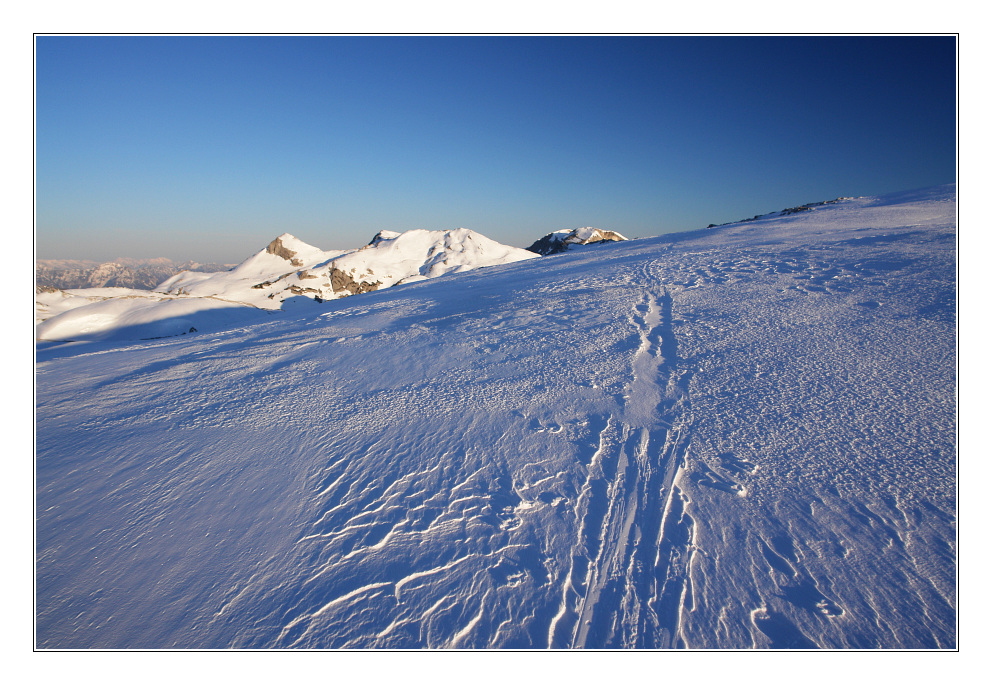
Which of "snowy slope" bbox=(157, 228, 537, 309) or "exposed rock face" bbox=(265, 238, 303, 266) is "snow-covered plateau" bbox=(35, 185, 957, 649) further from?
"exposed rock face" bbox=(265, 238, 303, 266)

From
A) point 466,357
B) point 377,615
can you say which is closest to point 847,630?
point 377,615

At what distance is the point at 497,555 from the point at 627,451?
118 centimetres

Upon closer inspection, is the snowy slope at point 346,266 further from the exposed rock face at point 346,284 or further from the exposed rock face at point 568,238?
the exposed rock face at point 568,238

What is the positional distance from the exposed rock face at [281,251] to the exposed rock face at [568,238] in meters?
36.2

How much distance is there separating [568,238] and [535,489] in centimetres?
5116

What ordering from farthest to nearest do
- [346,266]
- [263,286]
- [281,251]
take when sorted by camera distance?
[281,251]
[346,266]
[263,286]

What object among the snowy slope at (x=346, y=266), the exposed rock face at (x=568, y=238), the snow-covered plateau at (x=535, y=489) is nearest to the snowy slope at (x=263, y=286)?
the snowy slope at (x=346, y=266)

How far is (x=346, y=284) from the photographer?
4316cm

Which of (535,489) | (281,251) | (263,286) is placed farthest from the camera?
(281,251)

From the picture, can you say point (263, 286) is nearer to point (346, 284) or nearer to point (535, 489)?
point (346, 284)

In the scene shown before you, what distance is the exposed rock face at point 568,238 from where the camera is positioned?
48188 millimetres

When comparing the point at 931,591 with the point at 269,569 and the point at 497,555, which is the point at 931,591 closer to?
the point at 497,555

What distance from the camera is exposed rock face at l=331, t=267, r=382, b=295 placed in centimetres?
4157

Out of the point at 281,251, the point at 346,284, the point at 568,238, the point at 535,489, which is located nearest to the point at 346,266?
the point at 346,284
